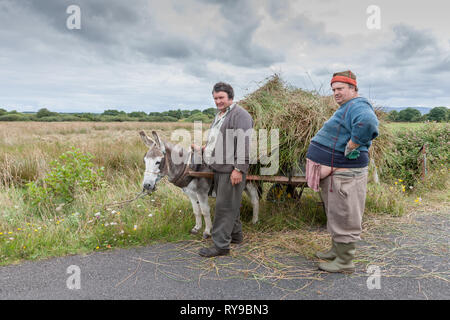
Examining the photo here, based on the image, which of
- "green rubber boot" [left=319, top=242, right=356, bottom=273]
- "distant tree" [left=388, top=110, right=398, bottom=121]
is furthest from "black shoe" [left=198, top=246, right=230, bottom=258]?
"distant tree" [left=388, top=110, right=398, bottom=121]

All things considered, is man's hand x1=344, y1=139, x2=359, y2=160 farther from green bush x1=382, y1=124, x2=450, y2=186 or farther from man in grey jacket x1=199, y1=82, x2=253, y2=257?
green bush x1=382, y1=124, x2=450, y2=186

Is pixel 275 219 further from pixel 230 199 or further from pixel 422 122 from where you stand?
pixel 422 122

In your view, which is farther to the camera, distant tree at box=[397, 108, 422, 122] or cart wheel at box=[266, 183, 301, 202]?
distant tree at box=[397, 108, 422, 122]

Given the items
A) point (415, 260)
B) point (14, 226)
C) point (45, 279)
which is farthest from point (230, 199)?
point (14, 226)

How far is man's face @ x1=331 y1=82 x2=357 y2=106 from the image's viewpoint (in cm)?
305

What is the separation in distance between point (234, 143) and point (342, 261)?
199 centimetres

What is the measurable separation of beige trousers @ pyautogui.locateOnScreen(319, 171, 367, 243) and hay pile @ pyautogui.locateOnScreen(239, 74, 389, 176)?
1.04m

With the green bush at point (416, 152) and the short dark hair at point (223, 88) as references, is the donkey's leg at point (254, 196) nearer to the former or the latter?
the short dark hair at point (223, 88)

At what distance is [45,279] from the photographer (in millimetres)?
3188

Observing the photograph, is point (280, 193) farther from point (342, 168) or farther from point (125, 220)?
point (125, 220)

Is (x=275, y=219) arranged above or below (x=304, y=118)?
below
